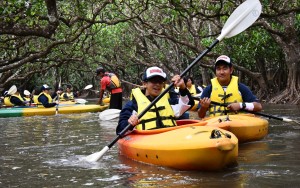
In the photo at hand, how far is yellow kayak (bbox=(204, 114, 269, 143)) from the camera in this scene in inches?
227

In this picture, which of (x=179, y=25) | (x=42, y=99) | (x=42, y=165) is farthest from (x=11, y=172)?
(x=179, y=25)

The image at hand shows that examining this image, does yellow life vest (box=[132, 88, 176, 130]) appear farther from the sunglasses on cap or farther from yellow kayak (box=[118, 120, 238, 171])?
yellow kayak (box=[118, 120, 238, 171])

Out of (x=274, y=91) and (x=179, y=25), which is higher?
(x=179, y=25)

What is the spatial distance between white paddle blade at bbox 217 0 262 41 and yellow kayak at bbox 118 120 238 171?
1971mm

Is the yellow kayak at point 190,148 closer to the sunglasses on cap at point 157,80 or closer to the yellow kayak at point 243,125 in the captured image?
the sunglasses on cap at point 157,80

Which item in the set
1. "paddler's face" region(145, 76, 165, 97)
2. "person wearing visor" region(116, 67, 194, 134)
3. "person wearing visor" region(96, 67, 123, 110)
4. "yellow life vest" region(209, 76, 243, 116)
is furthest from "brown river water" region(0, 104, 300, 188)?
"person wearing visor" region(96, 67, 123, 110)

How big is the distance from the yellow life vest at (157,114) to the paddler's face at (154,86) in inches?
3.4

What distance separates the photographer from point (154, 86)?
5.27 metres

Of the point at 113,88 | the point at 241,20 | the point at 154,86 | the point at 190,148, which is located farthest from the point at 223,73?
the point at 113,88

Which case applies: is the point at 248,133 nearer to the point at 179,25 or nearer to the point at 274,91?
the point at 274,91

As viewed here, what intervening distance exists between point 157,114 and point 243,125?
4.35 ft

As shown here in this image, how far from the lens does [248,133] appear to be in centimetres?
612

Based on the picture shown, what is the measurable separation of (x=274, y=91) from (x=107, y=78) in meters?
9.99

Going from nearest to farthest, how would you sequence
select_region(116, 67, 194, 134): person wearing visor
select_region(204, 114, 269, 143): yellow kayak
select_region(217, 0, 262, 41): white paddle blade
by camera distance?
select_region(116, 67, 194, 134): person wearing visor → select_region(204, 114, 269, 143): yellow kayak → select_region(217, 0, 262, 41): white paddle blade
